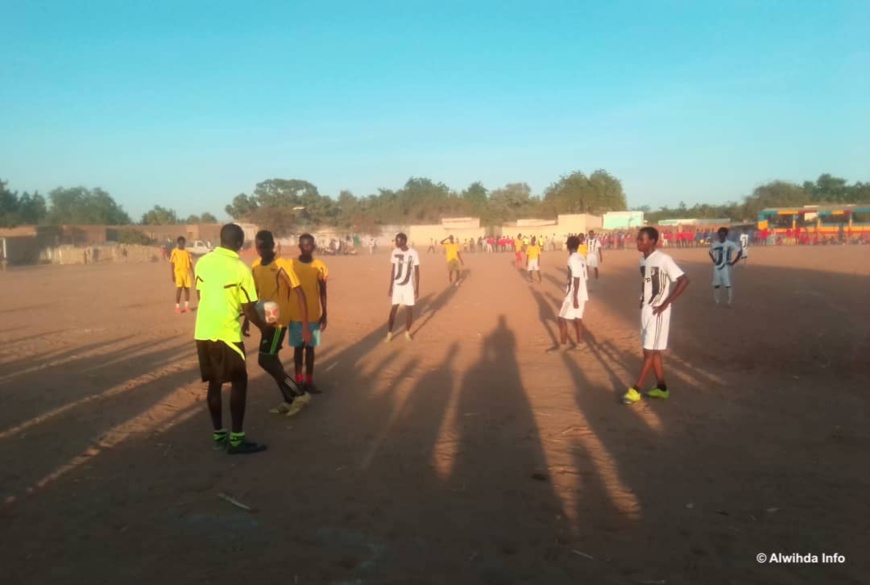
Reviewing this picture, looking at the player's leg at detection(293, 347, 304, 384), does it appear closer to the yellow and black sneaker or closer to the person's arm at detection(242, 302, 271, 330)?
the person's arm at detection(242, 302, 271, 330)

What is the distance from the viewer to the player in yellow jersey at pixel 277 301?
624 centimetres

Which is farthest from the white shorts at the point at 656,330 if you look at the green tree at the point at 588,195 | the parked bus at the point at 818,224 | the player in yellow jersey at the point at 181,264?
the green tree at the point at 588,195

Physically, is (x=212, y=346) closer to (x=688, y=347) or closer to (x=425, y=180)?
(x=688, y=347)

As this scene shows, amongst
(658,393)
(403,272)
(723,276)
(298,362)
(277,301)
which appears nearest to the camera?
(277,301)

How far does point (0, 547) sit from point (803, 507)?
15.6ft

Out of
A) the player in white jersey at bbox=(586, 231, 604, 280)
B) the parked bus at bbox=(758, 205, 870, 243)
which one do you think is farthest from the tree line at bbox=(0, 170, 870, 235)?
the player in white jersey at bbox=(586, 231, 604, 280)

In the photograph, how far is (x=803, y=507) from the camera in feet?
13.4

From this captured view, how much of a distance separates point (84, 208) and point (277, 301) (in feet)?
422

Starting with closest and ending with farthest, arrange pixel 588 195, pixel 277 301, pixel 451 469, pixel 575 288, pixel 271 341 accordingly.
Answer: pixel 451 469
pixel 271 341
pixel 277 301
pixel 575 288
pixel 588 195

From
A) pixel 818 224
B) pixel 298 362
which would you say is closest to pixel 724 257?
pixel 298 362

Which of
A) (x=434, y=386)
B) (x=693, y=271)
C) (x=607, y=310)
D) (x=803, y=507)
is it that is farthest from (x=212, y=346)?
(x=693, y=271)

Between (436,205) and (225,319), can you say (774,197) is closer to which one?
(436,205)

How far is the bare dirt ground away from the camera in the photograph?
3.49m

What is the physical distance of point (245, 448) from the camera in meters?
5.26
